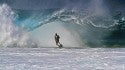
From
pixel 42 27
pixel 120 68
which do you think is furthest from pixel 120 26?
pixel 120 68

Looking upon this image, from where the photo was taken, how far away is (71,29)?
64.2 m

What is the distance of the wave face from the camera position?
56562 mm

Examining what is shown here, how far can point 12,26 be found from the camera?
2400 inches

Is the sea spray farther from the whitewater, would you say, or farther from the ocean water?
the ocean water

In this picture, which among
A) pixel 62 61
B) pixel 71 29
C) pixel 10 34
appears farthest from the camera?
pixel 71 29

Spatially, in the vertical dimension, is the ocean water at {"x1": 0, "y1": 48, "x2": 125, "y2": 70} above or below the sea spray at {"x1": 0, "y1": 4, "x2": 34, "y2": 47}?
below

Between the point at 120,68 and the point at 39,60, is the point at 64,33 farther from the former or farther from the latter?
the point at 120,68

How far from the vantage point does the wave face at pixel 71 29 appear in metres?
56.6

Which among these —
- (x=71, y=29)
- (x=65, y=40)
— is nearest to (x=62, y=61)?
(x=65, y=40)

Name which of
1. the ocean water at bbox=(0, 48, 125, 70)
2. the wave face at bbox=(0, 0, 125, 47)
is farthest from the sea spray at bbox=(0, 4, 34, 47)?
the ocean water at bbox=(0, 48, 125, 70)

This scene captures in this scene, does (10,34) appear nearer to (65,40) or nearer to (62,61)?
(65,40)

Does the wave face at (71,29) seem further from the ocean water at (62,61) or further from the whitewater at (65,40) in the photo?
the ocean water at (62,61)

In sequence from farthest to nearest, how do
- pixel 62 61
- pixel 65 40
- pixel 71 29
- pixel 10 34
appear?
pixel 71 29 < pixel 10 34 < pixel 65 40 < pixel 62 61

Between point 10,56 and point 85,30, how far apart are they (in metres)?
31.8
